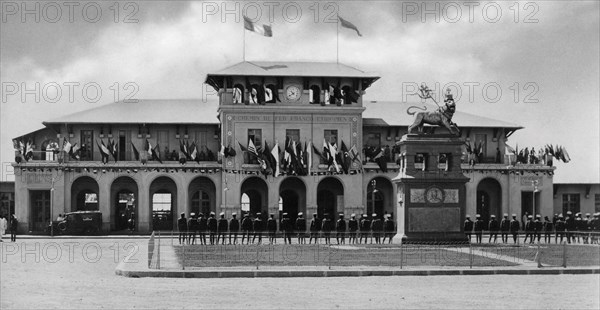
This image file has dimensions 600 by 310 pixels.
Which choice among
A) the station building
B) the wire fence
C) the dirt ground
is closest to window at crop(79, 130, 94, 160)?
the station building

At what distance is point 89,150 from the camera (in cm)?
6016

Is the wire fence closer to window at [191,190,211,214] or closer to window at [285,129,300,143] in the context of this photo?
window at [285,129,300,143]

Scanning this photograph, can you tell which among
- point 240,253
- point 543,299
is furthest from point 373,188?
point 543,299

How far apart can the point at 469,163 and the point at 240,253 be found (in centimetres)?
3242

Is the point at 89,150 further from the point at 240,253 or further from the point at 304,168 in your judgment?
the point at 240,253

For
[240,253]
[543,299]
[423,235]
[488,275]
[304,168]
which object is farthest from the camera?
[304,168]

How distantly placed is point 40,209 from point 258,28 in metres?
19.0

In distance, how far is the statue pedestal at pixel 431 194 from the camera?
114 ft

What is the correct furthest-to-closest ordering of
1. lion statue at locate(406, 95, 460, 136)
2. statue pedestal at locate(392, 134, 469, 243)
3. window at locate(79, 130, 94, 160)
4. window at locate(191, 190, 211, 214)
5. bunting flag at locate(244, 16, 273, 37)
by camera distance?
window at locate(191, 190, 211, 214) < window at locate(79, 130, 94, 160) < bunting flag at locate(244, 16, 273, 37) < lion statue at locate(406, 95, 460, 136) < statue pedestal at locate(392, 134, 469, 243)

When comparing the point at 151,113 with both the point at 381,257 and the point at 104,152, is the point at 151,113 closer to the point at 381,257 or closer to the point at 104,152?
the point at 104,152

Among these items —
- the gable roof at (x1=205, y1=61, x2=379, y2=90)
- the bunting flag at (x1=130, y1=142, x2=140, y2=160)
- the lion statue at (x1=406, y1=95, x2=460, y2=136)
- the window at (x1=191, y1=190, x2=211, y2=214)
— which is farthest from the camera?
the window at (x1=191, y1=190, x2=211, y2=214)

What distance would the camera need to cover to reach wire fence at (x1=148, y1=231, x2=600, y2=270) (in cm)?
2519

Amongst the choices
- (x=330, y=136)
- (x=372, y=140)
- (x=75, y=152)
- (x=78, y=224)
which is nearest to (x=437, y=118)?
(x=330, y=136)

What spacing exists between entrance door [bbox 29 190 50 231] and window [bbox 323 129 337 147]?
716 inches
